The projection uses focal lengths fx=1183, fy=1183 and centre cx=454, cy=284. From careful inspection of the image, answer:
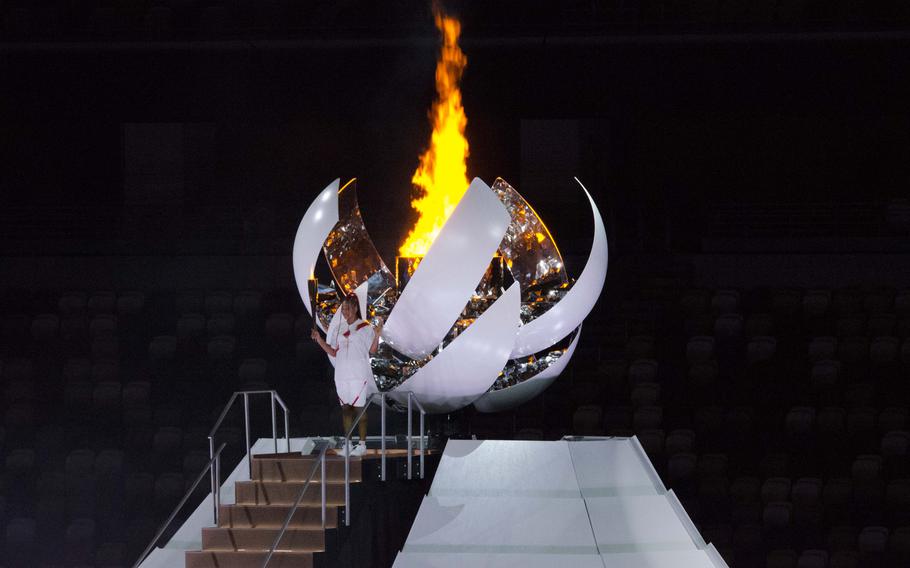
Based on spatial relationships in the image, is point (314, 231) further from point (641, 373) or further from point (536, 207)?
point (536, 207)

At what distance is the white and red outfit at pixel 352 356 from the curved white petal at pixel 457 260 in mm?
375

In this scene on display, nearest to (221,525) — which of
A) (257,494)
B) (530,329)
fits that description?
(257,494)

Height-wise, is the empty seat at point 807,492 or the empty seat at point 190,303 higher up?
the empty seat at point 190,303

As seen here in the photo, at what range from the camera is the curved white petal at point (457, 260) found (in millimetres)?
8852

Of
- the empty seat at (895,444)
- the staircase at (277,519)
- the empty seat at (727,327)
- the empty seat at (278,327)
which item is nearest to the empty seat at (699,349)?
the empty seat at (727,327)

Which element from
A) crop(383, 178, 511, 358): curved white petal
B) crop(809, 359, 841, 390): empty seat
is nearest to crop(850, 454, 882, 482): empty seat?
crop(809, 359, 841, 390): empty seat

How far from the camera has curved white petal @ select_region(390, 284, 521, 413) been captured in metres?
9.00

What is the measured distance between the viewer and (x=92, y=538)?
38.5 feet

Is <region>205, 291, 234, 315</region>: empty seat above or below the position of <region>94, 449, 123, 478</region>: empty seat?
above

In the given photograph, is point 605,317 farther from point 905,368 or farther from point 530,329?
point 530,329

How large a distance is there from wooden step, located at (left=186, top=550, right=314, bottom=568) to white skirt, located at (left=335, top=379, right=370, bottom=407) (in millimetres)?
1640

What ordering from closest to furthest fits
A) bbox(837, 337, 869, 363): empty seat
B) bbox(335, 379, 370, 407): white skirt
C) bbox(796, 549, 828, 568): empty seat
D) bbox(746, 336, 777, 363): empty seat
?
1. bbox(335, 379, 370, 407): white skirt
2. bbox(796, 549, 828, 568): empty seat
3. bbox(837, 337, 869, 363): empty seat
4. bbox(746, 336, 777, 363): empty seat

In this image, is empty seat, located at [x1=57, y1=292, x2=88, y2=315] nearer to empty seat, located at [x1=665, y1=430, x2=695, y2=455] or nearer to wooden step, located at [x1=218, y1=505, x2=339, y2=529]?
empty seat, located at [x1=665, y1=430, x2=695, y2=455]

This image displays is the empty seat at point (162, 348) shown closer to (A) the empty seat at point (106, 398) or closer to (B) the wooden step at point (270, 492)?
(A) the empty seat at point (106, 398)
